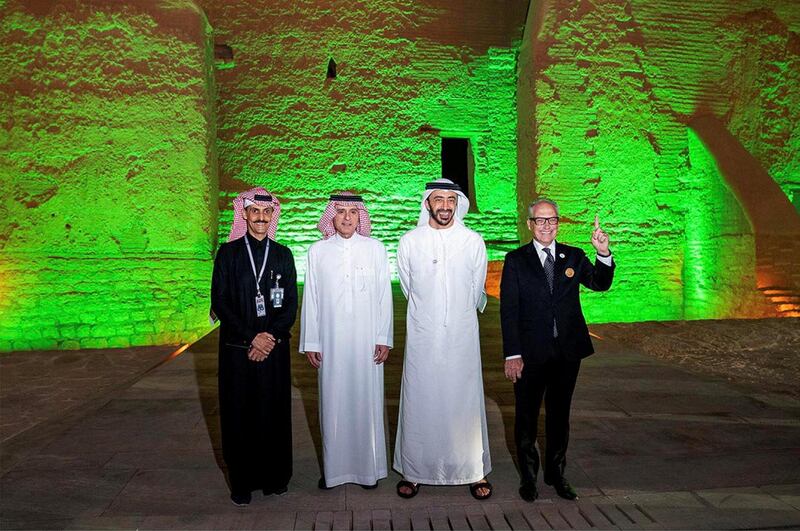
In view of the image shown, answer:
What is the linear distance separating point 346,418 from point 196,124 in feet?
22.2

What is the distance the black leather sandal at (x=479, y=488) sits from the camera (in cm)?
289

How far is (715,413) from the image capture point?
4195mm

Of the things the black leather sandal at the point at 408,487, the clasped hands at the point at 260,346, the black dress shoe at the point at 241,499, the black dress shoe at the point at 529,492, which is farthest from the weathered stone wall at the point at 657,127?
the black dress shoe at the point at 241,499

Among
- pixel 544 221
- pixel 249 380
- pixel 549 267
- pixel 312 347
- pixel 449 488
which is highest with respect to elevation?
pixel 544 221

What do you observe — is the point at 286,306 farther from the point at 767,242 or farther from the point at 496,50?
the point at 496,50

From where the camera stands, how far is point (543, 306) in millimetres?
2855

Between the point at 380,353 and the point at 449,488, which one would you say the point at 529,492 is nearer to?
the point at 449,488

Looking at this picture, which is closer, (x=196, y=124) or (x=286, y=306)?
(x=286, y=306)

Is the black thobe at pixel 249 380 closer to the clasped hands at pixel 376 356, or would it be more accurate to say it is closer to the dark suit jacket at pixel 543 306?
the clasped hands at pixel 376 356

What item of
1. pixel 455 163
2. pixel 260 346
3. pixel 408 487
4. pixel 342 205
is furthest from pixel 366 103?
pixel 408 487

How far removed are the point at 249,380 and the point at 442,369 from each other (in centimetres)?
102

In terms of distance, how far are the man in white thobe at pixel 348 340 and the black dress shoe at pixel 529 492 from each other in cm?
75

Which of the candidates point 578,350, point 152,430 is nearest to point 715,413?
point 578,350

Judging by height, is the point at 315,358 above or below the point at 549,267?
below
